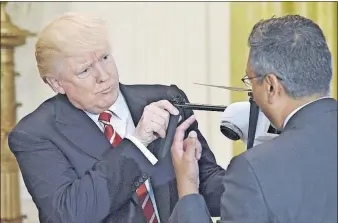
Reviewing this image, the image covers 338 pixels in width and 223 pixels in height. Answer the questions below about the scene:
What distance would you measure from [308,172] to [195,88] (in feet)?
7.35

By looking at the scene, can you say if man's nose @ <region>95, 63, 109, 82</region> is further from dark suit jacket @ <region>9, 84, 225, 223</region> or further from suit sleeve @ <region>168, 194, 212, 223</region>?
suit sleeve @ <region>168, 194, 212, 223</region>

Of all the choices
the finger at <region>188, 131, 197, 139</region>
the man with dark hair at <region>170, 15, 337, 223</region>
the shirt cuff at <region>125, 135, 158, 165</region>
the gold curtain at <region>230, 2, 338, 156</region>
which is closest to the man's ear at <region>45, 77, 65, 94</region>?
the shirt cuff at <region>125, 135, 158, 165</region>

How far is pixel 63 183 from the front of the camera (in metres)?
1.63

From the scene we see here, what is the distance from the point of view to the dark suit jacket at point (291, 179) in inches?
49.3

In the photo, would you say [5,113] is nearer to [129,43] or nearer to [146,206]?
[129,43]

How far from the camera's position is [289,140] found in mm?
1272

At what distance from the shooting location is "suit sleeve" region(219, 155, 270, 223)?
1.26 m

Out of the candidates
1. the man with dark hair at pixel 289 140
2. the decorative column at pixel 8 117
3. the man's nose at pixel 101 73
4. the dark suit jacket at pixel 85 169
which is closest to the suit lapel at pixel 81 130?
the dark suit jacket at pixel 85 169

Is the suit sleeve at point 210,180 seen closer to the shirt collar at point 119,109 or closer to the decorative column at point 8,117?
the shirt collar at point 119,109

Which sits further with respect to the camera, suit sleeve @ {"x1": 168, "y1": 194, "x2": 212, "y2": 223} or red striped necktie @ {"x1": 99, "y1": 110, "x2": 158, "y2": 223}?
red striped necktie @ {"x1": 99, "y1": 110, "x2": 158, "y2": 223}

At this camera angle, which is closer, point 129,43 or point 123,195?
point 123,195

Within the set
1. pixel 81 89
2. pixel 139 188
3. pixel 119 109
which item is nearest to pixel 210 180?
pixel 139 188

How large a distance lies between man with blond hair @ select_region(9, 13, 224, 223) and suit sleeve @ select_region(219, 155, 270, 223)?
0.35 metres

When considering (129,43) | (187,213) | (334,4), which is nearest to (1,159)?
(129,43)
